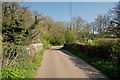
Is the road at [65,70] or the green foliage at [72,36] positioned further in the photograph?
the green foliage at [72,36]

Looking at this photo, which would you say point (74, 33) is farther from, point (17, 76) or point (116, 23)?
point (17, 76)

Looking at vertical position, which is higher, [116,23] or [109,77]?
[116,23]

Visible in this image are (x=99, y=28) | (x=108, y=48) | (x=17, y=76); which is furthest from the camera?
(x=99, y=28)

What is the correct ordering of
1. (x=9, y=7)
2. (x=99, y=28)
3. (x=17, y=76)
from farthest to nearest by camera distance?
(x=99, y=28)
(x=9, y=7)
(x=17, y=76)

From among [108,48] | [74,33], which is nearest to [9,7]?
[108,48]

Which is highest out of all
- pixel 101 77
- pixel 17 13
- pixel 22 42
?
pixel 17 13

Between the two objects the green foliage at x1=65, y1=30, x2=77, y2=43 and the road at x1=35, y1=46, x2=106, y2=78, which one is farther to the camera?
the green foliage at x1=65, y1=30, x2=77, y2=43

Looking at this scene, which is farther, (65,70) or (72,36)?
(72,36)

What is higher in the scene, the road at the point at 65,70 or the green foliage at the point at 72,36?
the green foliage at the point at 72,36

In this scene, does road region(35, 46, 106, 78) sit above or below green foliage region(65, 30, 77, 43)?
below

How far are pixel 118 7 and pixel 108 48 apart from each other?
65.5 ft

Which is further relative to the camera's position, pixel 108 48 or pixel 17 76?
pixel 108 48

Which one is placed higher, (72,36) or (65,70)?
(72,36)

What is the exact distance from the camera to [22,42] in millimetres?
20578
